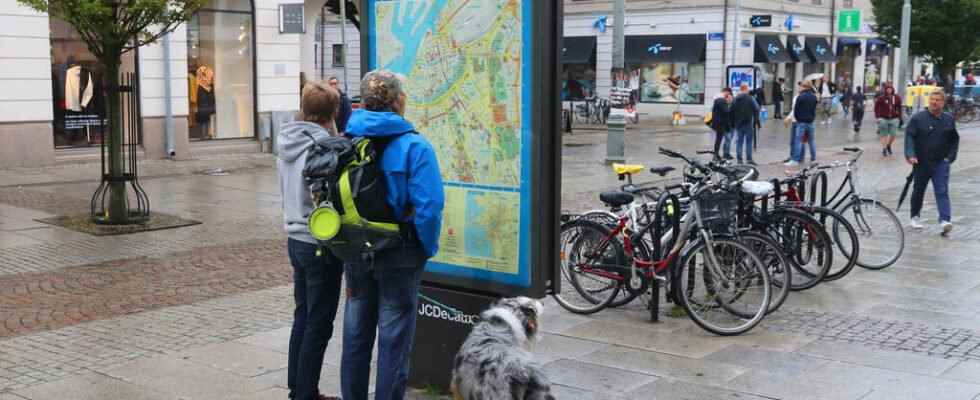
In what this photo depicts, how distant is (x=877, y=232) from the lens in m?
9.33

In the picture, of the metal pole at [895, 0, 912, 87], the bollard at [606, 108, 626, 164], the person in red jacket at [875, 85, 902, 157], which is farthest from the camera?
the metal pole at [895, 0, 912, 87]

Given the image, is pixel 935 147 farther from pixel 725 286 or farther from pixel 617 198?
pixel 617 198

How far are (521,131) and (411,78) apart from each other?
77 cm

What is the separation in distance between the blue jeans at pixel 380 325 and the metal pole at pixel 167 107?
16.4 metres

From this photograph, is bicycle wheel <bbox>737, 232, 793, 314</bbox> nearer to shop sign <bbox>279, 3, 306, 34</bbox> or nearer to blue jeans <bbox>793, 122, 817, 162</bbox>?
blue jeans <bbox>793, 122, 817, 162</bbox>

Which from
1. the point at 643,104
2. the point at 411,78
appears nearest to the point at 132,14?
the point at 411,78

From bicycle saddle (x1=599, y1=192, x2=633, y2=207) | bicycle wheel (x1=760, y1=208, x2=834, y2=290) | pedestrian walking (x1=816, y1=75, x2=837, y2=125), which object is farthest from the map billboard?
pedestrian walking (x1=816, y1=75, x2=837, y2=125)

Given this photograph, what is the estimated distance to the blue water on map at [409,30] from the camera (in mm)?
5246

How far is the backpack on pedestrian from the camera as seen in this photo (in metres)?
4.38

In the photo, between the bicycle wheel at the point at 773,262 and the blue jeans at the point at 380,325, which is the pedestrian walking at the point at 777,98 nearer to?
the bicycle wheel at the point at 773,262

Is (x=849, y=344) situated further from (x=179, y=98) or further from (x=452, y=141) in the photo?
(x=179, y=98)

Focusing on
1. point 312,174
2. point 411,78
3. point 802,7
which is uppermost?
point 802,7

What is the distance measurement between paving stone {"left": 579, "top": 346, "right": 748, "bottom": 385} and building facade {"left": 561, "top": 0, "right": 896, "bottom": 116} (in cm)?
3150

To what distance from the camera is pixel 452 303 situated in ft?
17.4
